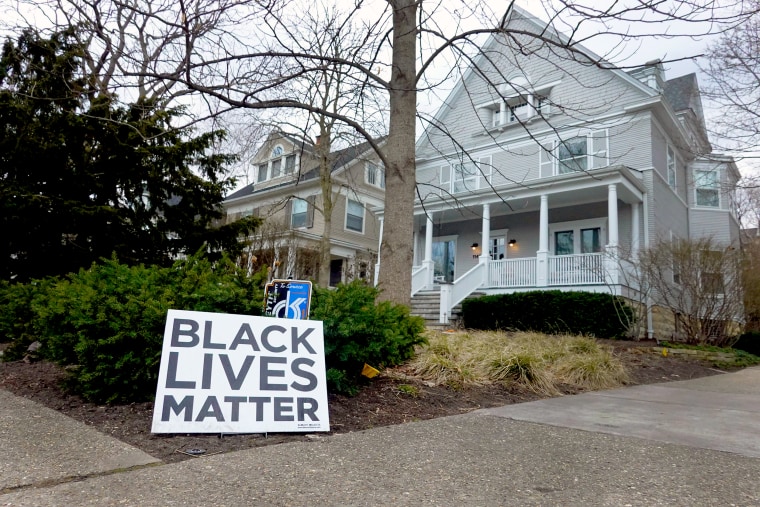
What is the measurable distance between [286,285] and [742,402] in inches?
177

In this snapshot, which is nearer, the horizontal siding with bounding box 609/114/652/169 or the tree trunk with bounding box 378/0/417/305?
the tree trunk with bounding box 378/0/417/305

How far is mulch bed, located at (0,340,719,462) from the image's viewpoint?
2.78 metres

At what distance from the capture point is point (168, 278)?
13.9 ft

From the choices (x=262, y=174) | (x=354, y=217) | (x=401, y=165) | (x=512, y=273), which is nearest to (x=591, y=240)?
(x=512, y=273)

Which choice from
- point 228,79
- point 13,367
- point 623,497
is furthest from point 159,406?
point 228,79

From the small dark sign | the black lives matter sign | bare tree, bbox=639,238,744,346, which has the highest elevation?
bare tree, bbox=639,238,744,346

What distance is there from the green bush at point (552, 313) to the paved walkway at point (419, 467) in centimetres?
809

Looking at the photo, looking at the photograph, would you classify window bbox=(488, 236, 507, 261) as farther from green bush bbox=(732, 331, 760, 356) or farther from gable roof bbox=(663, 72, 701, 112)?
gable roof bbox=(663, 72, 701, 112)

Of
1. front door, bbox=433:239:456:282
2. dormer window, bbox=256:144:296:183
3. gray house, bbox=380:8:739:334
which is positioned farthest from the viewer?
dormer window, bbox=256:144:296:183

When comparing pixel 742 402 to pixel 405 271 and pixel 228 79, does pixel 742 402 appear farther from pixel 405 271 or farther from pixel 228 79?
pixel 228 79

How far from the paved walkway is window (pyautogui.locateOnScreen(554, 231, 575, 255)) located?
41.6ft

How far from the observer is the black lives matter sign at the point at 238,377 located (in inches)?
115

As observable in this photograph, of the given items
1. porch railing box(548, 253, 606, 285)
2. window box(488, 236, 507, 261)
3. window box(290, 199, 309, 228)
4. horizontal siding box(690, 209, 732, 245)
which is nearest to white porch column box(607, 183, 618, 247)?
porch railing box(548, 253, 606, 285)

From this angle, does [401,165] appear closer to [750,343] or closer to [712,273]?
[712,273]
